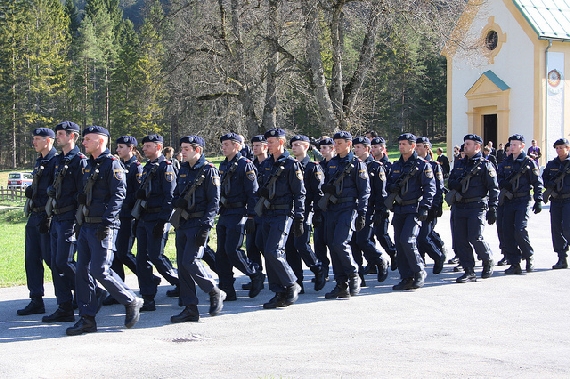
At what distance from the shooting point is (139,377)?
5.56 metres

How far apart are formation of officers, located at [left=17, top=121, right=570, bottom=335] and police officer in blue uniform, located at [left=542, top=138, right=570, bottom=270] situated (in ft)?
0.06

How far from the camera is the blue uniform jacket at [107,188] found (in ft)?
23.3

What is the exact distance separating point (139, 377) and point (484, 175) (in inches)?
246

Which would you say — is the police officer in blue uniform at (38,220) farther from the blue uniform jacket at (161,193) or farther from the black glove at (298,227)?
the black glove at (298,227)

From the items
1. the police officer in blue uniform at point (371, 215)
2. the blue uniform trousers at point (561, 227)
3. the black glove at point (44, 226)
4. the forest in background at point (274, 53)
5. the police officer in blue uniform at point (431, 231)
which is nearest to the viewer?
the black glove at point (44, 226)

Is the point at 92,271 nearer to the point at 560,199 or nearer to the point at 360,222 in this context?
the point at 360,222

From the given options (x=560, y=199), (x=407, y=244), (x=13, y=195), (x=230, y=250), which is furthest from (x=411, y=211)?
(x=13, y=195)

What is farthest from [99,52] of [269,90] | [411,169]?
[411,169]

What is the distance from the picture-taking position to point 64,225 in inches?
297

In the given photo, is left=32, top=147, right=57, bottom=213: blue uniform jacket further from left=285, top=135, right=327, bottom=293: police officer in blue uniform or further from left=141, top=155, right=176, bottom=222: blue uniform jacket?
left=285, top=135, right=327, bottom=293: police officer in blue uniform

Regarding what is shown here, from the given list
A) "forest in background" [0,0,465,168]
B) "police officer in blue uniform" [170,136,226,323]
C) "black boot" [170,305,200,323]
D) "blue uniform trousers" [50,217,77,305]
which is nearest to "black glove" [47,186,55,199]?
"blue uniform trousers" [50,217,77,305]

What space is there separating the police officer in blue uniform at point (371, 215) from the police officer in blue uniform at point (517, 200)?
2.11 meters

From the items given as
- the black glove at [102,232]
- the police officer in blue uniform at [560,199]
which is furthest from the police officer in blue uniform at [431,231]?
the black glove at [102,232]

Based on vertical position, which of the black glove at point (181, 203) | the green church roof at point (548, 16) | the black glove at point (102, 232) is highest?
the green church roof at point (548, 16)
